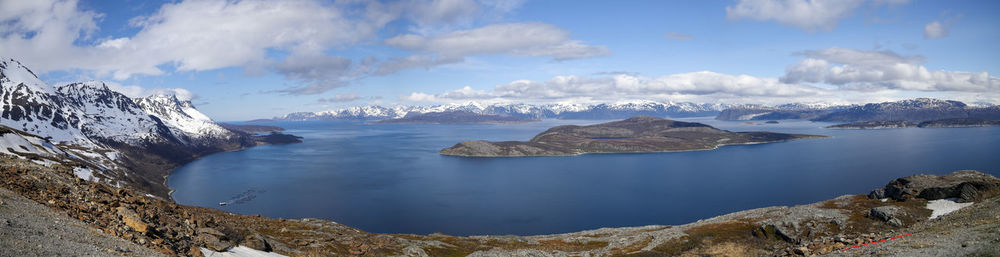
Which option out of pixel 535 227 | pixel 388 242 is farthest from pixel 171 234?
pixel 535 227

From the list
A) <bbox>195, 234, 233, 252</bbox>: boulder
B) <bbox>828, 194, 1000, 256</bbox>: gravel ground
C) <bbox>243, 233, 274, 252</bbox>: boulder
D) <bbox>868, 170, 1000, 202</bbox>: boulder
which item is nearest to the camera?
<bbox>828, 194, 1000, 256</bbox>: gravel ground

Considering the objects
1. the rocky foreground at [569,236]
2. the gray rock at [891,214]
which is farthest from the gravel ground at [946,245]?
the gray rock at [891,214]

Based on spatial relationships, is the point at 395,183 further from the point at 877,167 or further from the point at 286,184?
the point at 877,167

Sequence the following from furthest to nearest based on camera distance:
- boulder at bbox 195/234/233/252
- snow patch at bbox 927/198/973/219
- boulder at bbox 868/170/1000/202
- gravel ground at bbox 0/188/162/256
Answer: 1. boulder at bbox 868/170/1000/202
2. snow patch at bbox 927/198/973/219
3. boulder at bbox 195/234/233/252
4. gravel ground at bbox 0/188/162/256

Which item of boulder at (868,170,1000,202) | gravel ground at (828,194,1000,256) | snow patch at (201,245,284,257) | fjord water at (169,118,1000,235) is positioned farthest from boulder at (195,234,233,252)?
boulder at (868,170,1000,202)

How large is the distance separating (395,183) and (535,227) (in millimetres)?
84729

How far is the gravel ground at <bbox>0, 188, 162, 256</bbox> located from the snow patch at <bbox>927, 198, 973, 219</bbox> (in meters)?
79.4

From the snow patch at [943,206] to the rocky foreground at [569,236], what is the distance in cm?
85

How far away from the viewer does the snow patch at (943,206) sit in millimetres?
56534

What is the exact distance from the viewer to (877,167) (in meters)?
186

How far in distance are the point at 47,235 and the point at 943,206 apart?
88.1 m

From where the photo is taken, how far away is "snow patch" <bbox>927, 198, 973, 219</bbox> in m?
56.5

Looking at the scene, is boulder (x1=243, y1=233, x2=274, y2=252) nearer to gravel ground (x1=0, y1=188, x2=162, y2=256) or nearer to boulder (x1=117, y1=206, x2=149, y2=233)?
boulder (x1=117, y1=206, x2=149, y2=233)

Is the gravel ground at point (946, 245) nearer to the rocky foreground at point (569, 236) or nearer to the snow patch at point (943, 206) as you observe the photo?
the rocky foreground at point (569, 236)
